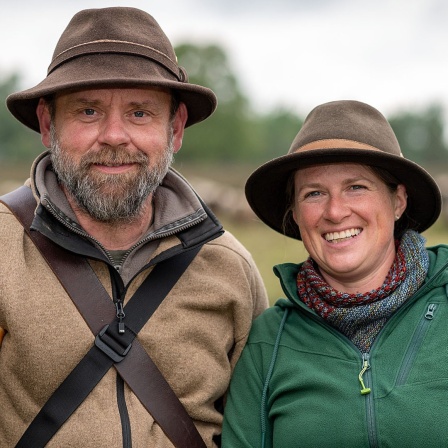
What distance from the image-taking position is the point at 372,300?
3.67 meters

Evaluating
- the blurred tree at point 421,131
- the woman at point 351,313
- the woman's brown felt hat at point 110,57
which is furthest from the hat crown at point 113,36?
the blurred tree at point 421,131

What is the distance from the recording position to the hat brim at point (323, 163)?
12.0 feet

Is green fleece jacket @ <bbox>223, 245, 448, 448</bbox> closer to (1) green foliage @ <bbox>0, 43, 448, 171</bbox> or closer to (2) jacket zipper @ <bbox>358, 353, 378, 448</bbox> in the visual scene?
(2) jacket zipper @ <bbox>358, 353, 378, 448</bbox>

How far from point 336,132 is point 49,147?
1608 millimetres

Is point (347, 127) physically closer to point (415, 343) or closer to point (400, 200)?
point (400, 200)

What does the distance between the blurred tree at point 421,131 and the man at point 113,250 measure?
62183 mm

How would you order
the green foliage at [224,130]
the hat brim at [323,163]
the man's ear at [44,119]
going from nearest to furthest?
the hat brim at [323,163]
the man's ear at [44,119]
the green foliage at [224,130]

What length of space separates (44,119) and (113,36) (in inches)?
25.7

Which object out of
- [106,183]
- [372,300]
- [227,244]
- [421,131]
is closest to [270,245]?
[227,244]

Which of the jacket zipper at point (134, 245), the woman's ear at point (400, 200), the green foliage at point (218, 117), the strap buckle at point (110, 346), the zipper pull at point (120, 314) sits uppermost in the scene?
the woman's ear at point (400, 200)

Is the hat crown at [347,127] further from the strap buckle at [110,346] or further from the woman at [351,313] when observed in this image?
the strap buckle at [110,346]

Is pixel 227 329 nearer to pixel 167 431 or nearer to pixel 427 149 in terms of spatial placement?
pixel 167 431

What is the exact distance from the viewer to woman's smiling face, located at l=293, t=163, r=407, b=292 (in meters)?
3.74

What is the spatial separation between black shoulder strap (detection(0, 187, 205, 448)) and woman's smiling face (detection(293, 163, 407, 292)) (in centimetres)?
90
